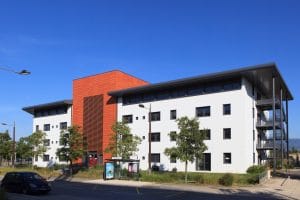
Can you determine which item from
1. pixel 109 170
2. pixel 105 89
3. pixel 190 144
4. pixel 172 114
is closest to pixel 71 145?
pixel 109 170

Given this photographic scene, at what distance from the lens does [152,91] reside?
197ft

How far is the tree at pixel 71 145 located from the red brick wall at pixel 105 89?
7.28 meters

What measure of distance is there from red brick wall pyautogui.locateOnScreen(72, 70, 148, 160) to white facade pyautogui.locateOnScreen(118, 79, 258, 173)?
8249mm

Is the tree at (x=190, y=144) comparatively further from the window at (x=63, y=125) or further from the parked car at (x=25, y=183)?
the window at (x=63, y=125)

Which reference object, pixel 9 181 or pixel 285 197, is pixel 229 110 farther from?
pixel 9 181

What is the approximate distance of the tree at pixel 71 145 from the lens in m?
54.9

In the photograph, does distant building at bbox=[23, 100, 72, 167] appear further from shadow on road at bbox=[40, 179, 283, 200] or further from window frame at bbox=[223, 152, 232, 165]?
shadow on road at bbox=[40, 179, 283, 200]

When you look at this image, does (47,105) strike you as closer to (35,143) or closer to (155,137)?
(35,143)

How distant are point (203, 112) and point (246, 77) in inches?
267

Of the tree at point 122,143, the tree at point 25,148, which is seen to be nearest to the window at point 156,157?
the tree at point 122,143

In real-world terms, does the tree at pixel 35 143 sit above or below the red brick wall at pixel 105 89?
below

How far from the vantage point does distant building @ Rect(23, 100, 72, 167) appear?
73438 millimetres

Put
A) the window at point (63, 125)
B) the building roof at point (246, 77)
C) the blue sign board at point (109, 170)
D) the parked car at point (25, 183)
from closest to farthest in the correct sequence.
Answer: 1. the parked car at point (25, 183)
2. the blue sign board at point (109, 170)
3. the building roof at point (246, 77)
4. the window at point (63, 125)

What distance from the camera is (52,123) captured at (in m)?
76.8
